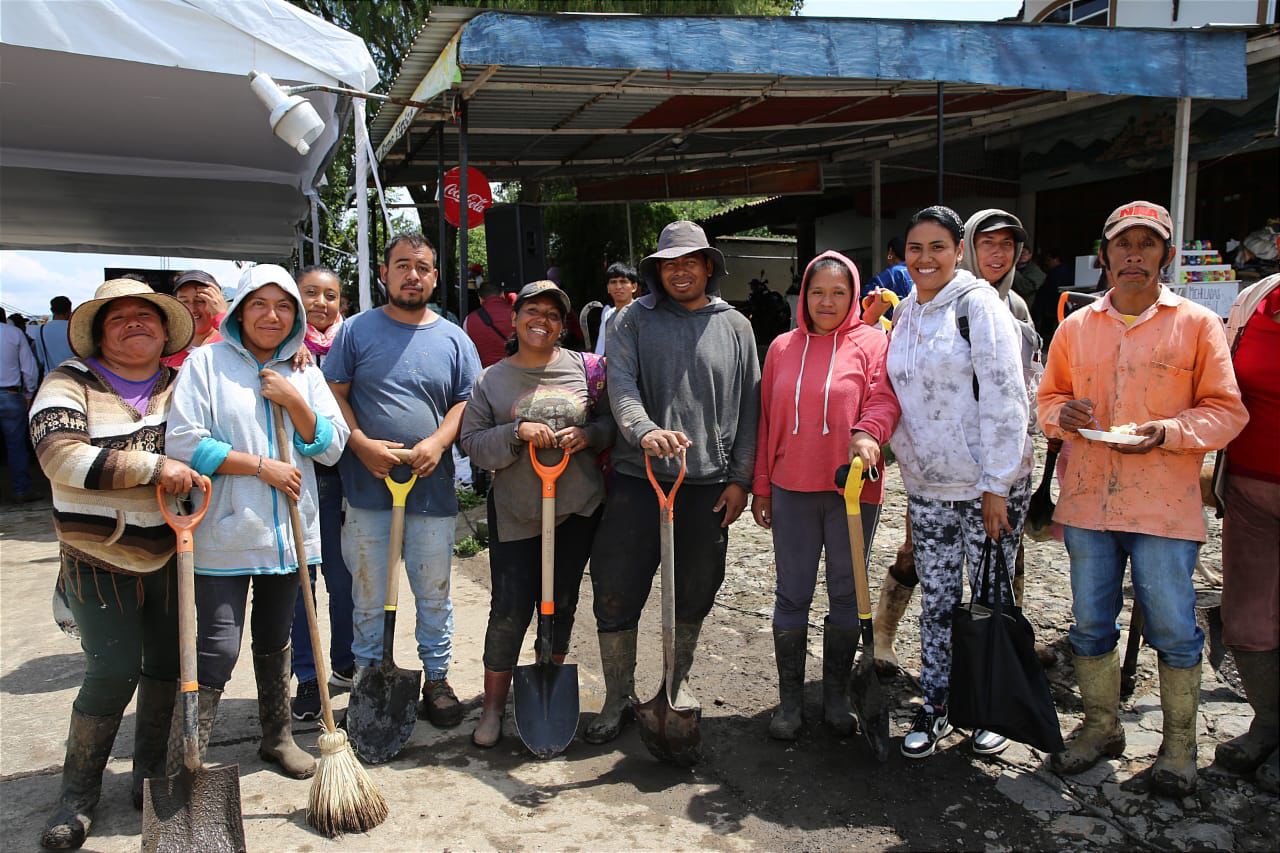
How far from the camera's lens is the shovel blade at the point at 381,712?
325 centimetres

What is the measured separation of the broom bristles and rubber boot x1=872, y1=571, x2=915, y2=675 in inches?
89.1

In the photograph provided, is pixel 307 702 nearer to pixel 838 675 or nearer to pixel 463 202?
pixel 838 675

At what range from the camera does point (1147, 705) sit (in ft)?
11.5

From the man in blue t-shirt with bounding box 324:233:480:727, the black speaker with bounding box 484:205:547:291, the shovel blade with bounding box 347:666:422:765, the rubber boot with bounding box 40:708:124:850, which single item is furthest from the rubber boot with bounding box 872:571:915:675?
A: the black speaker with bounding box 484:205:547:291

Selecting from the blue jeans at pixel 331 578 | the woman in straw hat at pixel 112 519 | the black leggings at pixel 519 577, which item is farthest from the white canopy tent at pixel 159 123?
the black leggings at pixel 519 577

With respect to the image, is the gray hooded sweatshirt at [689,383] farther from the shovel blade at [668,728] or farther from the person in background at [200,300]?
the person in background at [200,300]

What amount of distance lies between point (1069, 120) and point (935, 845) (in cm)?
1027

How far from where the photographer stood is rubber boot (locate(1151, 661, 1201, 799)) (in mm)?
2852

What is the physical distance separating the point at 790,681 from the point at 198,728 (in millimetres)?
2163

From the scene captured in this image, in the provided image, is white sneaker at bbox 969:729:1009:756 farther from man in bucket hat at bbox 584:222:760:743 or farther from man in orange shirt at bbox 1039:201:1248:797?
man in bucket hat at bbox 584:222:760:743

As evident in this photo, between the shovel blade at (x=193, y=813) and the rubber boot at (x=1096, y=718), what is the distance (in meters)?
2.84

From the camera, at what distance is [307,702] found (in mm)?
3678

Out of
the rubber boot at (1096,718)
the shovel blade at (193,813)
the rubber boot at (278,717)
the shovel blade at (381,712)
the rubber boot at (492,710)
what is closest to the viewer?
the shovel blade at (193,813)

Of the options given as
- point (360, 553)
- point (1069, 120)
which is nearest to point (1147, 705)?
point (360, 553)
